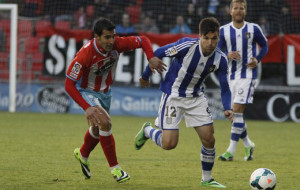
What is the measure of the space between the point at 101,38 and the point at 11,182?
1.69 m

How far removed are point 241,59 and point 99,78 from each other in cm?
290

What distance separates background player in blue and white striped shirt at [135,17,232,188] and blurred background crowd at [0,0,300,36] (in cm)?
928

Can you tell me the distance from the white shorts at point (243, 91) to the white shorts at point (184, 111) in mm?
2375

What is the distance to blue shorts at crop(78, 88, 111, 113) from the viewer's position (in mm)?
6541

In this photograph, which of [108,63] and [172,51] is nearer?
[172,51]

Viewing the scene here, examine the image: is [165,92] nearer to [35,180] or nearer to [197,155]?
[35,180]

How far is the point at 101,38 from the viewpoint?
635 cm

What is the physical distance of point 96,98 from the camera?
667 centimetres

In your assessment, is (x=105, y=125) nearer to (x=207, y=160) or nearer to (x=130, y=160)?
(x=207, y=160)

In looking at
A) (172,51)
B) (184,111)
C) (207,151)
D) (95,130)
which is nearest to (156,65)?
(172,51)

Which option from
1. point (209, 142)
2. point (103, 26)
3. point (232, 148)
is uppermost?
point (103, 26)

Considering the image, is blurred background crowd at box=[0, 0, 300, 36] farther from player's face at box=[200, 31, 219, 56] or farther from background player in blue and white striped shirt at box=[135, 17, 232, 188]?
player's face at box=[200, 31, 219, 56]

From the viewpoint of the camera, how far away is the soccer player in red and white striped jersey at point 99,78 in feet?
20.6

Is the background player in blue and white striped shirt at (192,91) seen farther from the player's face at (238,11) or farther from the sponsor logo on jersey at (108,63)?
the player's face at (238,11)
